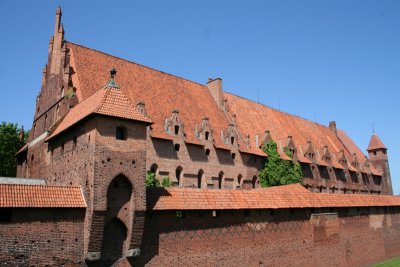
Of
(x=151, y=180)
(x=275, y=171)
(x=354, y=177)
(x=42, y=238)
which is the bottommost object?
(x=42, y=238)

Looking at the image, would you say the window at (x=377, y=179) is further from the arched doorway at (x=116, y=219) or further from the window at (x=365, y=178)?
the arched doorway at (x=116, y=219)

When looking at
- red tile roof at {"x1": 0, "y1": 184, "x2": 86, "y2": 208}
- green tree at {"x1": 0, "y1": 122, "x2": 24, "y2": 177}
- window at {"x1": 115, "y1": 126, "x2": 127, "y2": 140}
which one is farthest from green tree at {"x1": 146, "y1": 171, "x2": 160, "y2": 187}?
green tree at {"x1": 0, "y1": 122, "x2": 24, "y2": 177}

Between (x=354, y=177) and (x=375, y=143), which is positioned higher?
(x=375, y=143)

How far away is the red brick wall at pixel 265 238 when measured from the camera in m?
17.6

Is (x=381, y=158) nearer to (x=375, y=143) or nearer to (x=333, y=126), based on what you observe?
(x=375, y=143)

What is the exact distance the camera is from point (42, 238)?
14344 mm

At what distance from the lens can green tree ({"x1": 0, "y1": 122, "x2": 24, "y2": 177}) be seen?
1420 inches

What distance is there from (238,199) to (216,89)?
19070 millimetres

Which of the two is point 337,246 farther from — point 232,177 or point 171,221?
point 171,221

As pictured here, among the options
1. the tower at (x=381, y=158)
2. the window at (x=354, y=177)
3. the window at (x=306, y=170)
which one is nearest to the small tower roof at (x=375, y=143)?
the tower at (x=381, y=158)

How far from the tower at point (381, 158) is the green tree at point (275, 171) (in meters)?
27.2

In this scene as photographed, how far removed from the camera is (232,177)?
31.9 m

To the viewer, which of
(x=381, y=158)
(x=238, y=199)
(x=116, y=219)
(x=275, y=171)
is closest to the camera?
(x=116, y=219)

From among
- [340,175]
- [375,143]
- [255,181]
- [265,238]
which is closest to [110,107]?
[265,238]
